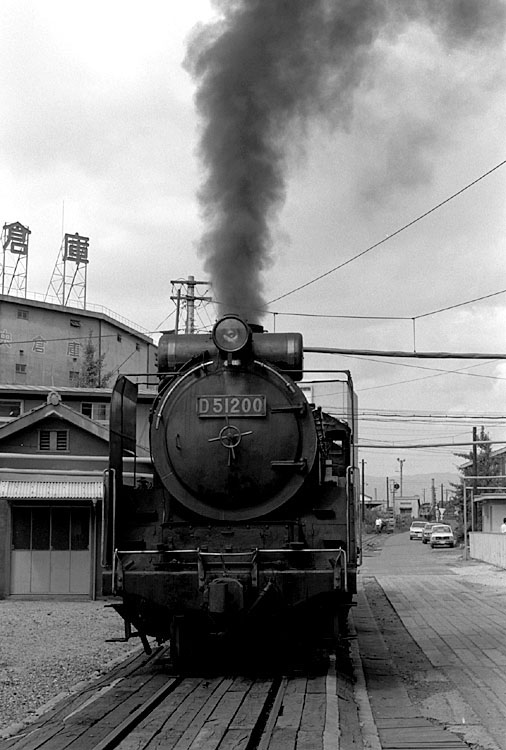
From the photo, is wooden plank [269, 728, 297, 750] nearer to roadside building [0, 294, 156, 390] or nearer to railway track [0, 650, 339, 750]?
railway track [0, 650, 339, 750]

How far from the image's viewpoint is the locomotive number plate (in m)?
8.98

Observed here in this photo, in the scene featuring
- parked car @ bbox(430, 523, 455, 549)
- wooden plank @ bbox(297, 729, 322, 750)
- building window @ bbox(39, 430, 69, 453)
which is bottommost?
parked car @ bbox(430, 523, 455, 549)

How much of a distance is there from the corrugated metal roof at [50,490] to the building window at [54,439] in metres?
1.10

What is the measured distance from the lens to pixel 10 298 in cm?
5053

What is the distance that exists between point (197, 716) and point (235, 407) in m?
3.06

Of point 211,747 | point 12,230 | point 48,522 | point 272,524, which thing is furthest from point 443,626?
point 12,230

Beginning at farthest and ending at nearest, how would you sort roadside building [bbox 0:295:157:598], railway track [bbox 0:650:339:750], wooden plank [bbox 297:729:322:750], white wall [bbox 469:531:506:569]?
white wall [bbox 469:531:506:569]
roadside building [bbox 0:295:157:598]
railway track [bbox 0:650:339:750]
wooden plank [bbox 297:729:322:750]

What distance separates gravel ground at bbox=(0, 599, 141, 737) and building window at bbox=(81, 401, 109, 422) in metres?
16.7

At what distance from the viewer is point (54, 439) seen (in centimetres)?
1973

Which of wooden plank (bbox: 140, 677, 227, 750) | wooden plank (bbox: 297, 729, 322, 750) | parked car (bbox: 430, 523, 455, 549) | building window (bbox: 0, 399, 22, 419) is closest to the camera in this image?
wooden plank (bbox: 297, 729, 322, 750)

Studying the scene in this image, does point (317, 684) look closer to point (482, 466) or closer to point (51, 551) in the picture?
point (51, 551)

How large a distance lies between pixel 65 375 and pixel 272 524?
45.8 metres

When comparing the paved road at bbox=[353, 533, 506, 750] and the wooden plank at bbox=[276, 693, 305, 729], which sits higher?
the wooden plank at bbox=[276, 693, 305, 729]

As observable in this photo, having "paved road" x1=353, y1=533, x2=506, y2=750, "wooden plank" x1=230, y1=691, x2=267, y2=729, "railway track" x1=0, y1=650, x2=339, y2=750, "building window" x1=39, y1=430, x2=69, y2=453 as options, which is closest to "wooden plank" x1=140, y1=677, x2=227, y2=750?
"railway track" x1=0, y1=650, x2=339, y2=750
